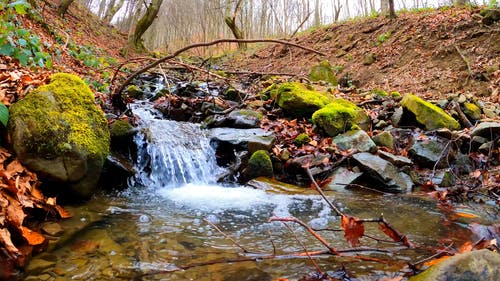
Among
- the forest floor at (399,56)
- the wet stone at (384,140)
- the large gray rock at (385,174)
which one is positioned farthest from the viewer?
the forest floor at (399,56)

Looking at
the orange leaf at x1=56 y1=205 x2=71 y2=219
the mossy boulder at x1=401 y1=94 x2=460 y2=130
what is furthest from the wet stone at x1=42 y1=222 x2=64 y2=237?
the mossy boulder at x1=401 y1=94 x2=460 y2=130

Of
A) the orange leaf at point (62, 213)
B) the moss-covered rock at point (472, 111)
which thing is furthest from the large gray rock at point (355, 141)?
the orange leaf at point (62, 213)

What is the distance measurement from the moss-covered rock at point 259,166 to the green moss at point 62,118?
208 centimetres

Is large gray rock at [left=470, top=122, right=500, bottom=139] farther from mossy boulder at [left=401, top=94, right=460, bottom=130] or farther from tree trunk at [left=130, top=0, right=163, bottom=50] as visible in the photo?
Result: tree trunk at [left=130, top=0, right=163, bottom=50]

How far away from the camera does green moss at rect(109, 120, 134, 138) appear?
473cm

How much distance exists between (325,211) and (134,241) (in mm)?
1948

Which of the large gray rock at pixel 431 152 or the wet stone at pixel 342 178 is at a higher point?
the large gray rock at pixel 431 152

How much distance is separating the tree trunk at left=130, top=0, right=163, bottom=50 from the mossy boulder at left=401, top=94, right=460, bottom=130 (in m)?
14.1

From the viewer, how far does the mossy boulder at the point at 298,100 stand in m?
6.67

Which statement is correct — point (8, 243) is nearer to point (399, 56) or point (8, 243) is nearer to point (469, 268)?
point (469, 268)

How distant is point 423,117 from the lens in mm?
6168

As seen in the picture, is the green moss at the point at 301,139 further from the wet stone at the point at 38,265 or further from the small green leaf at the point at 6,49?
the wet stone at the point at 38,265

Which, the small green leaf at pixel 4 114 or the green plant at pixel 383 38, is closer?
the small green leaf at pixel 4 114

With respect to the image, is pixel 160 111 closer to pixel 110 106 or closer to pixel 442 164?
pixel 110 106
